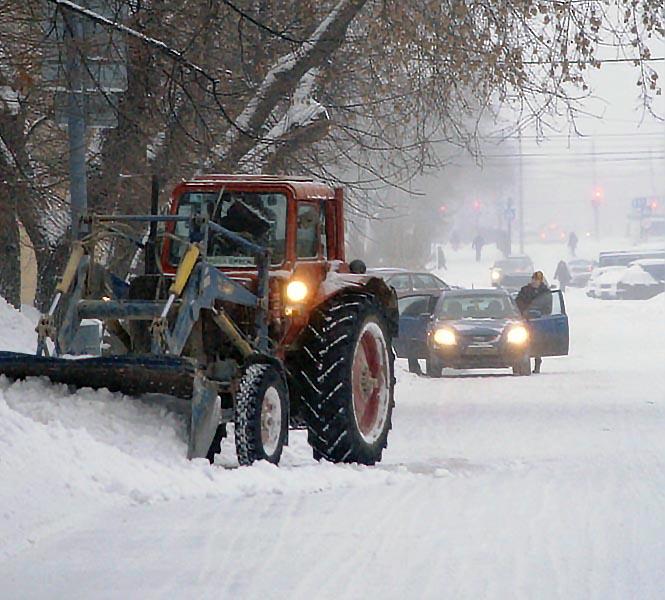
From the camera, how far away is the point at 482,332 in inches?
1039

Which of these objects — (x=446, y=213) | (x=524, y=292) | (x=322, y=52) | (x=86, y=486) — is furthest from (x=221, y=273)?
(x=446, y=213)

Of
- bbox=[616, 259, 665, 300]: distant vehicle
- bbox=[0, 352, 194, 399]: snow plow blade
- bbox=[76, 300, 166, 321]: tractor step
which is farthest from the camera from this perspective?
bbox=[616, 259, 665, 300]: distant vehicle

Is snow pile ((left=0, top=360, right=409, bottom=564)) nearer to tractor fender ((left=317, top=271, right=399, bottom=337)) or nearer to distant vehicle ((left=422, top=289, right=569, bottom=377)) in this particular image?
tractor fender ((left=317, top=271, right=399, bottom=337))

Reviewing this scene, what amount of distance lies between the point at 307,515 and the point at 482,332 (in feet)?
55.6

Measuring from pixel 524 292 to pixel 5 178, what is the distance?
41.5 ft

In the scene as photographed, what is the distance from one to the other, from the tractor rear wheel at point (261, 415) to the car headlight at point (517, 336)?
14.6 m

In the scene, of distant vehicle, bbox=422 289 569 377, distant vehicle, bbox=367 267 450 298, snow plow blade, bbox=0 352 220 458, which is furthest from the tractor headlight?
distant vehicle, bbox=367 267 450 298

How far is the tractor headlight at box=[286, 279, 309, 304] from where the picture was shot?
12562 millimetres

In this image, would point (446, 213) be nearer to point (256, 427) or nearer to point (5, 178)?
point (5, 178)

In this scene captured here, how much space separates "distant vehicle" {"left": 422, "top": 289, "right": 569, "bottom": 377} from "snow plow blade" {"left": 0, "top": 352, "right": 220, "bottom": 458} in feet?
49.9

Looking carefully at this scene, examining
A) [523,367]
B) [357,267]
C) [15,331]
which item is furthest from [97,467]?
[523,367]

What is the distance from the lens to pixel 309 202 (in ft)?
42.9

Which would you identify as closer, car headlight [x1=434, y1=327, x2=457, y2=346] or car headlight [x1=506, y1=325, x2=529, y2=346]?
car headlight [x1=506, y1=325, x2=529, y2=346]

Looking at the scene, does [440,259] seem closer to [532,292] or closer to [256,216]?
[532,292]
